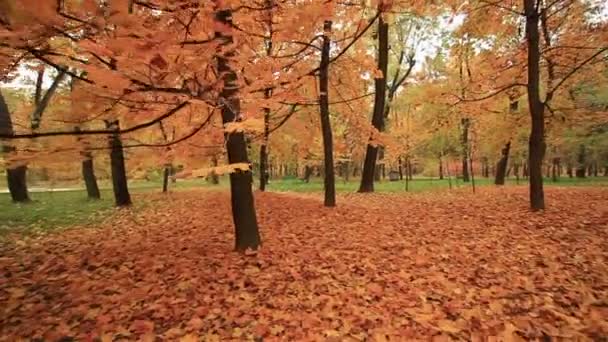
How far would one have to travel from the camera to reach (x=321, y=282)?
Answer: 4629mm

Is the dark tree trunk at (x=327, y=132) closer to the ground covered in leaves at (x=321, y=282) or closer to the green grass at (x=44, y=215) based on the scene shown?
the ground covered in leaves at (x=321, y=282)

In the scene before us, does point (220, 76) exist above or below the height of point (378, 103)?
below

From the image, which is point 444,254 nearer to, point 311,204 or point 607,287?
point 607,287

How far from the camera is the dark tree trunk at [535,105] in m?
8.09

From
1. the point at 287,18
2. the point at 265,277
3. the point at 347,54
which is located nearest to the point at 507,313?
the point at 265,277

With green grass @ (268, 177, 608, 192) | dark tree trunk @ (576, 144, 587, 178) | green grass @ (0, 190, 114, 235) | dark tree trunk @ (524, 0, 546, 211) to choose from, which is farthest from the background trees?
dark tree trunk @ (576, 144, 587, 178)

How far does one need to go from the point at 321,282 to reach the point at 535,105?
714 centimetres

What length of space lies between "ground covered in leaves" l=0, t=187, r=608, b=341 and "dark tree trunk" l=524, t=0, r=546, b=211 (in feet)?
2.14

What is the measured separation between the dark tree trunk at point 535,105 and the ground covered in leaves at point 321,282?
653 mm

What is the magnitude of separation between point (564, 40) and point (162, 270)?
12511mm

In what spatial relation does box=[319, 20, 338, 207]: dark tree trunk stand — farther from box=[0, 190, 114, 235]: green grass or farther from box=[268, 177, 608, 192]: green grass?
box=[268, 177, 608, 192]: green grass

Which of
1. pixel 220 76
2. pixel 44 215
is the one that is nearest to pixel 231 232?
pixel 220 76

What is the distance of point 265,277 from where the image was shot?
4773mm

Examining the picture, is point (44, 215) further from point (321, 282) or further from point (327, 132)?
point (321, 282)
